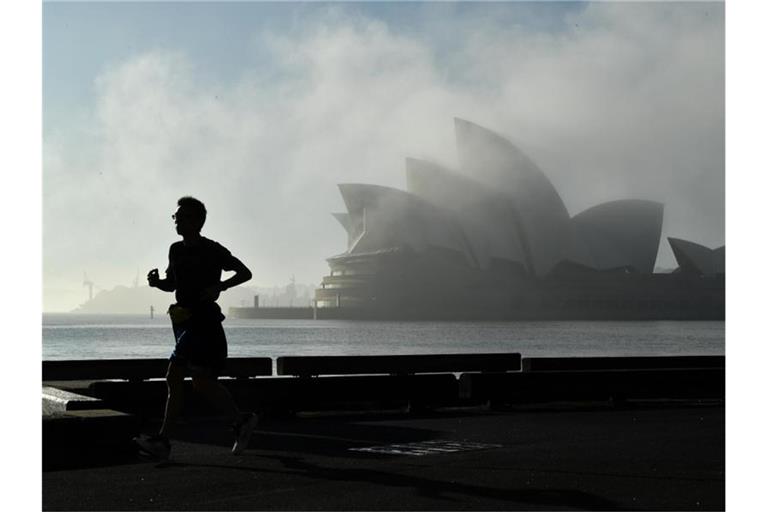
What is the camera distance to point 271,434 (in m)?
8.29

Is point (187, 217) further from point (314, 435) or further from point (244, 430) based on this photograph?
point (314, 435)

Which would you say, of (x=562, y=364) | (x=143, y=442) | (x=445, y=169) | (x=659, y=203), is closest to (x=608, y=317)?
(x=659, y=203)

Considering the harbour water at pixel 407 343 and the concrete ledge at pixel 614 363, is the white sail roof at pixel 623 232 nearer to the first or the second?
the harbour water at pixel 407 343

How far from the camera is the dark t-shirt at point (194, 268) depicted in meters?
6.28

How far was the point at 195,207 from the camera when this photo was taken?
6418 mm

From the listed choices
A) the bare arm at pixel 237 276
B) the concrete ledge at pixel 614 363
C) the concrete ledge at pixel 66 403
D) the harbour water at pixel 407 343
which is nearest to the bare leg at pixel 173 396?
the bare arm at pixel 237 276

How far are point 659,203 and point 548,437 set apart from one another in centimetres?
10106

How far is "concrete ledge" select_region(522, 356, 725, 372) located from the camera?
1338 centimetres

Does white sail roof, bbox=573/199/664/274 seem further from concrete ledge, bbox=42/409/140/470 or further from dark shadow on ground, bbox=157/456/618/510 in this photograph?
dark shadow on ground, bbox=157/456/618/510

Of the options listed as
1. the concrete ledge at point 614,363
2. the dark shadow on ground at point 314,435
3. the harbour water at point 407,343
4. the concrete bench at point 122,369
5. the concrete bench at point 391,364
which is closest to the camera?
the dark shadow on ground at point 314,435

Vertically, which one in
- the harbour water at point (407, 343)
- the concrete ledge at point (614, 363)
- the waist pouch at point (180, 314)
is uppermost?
the waist pouch at point (180, 314)

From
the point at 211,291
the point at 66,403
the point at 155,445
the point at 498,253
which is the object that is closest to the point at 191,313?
the point at 211,291

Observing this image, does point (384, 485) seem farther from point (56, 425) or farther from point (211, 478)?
point (56, 425)

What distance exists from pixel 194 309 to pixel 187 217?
0.54m
